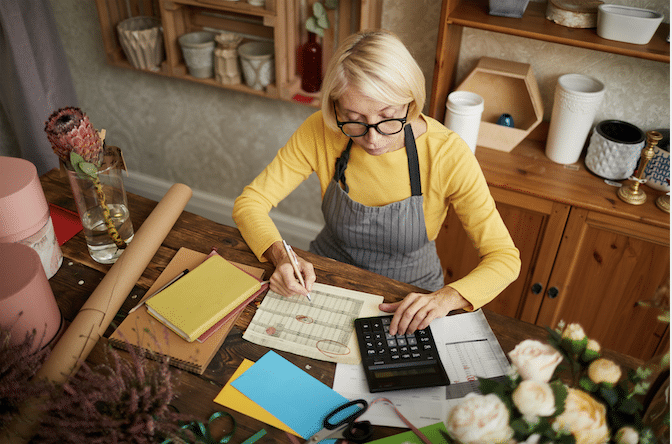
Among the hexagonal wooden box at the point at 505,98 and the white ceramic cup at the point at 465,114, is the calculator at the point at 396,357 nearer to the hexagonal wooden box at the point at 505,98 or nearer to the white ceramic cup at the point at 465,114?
the white ceramic cup at the point at 465,114

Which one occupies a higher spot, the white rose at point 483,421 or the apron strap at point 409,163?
the white rose at point 483,421

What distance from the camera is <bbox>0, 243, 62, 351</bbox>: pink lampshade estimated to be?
965 millimetres

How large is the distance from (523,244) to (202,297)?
1.40m

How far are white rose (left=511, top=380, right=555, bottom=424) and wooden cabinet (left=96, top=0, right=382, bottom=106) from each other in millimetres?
1788

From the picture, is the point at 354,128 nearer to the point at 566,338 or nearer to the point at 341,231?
the point at 341,231

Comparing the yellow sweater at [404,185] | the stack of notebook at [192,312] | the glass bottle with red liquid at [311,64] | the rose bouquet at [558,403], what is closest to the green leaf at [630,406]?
the rose bouquet at [558,403]

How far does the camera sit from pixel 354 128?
4.54ft

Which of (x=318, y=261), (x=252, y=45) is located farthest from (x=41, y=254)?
(x=252, y=45)

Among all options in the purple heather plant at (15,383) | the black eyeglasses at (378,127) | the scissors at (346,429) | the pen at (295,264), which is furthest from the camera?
the black eyeglasses at (378,127)

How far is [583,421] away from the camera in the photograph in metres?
0.58

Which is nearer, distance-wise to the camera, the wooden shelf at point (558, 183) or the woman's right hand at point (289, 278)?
the woman's right hand at point (289, 278)

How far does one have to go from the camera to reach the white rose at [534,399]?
559mm

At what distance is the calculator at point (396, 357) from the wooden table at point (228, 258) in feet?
0.29

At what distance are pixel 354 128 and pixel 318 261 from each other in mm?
379
